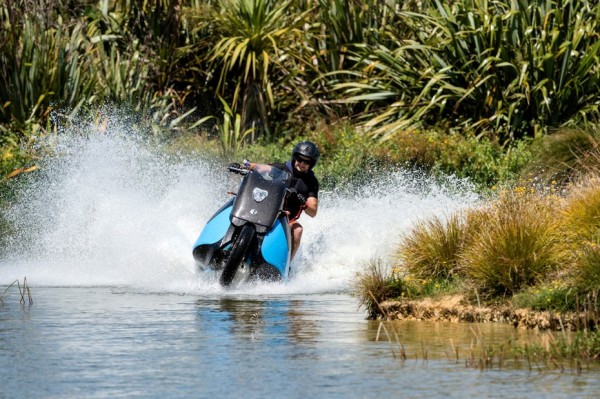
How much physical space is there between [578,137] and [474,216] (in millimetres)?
5918

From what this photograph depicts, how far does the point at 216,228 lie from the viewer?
46.3 feet

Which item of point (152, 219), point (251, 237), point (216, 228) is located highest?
point (152, 219)

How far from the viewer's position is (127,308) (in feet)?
39.8

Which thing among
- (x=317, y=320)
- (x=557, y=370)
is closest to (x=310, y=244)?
(x=317, y=320)

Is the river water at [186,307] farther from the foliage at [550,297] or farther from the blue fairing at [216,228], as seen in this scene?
the blue fairing at [216,228]

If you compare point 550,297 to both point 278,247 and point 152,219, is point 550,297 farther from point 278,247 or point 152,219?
point 152,219

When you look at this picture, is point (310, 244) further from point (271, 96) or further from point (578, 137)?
point (271, 96)

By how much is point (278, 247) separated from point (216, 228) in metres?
0.67

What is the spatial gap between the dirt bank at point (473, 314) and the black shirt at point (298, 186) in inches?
145

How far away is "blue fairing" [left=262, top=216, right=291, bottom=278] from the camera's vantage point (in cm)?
1395

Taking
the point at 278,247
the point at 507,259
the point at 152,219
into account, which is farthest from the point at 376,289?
the point at 152,219

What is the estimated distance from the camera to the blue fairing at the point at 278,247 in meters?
14.0

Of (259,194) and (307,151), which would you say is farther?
(307,151)

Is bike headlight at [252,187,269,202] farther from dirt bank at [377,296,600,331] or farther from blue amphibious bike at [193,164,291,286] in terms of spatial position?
dirt bank at [377,296,600,331]
